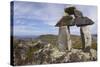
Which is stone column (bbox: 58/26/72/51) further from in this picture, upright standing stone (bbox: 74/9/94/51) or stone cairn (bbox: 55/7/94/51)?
upright standing stone (bbox: 74/9/94/51)

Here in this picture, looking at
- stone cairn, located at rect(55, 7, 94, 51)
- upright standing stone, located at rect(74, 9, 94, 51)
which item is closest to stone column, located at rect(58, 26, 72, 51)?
stone cairn, located at rect(55, 7, 94, 51)

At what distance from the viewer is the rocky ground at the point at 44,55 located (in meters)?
2.50

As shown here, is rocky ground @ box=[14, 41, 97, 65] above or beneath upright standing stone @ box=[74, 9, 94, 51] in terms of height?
beneath

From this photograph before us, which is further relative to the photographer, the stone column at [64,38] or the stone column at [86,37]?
the stone column at [86,37]

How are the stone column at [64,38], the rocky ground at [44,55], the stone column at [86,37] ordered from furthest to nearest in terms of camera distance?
the stone column at [86,37]
the stone column at [64,38]
the rocky ground at [44,55]

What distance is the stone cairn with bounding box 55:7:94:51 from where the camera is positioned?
2703 millimetres

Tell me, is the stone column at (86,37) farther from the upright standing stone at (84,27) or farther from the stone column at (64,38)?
the stone column at (64,38)

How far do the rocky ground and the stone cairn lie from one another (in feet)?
0.27

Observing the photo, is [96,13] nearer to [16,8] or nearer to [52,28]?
[52,28]

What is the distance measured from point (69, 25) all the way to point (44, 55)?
1.76 feet

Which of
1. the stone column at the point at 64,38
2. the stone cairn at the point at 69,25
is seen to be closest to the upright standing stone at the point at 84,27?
the stone cairn at the point at 69,25

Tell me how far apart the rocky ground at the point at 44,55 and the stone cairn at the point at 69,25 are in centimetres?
8

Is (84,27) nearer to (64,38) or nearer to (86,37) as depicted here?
(86,37)
